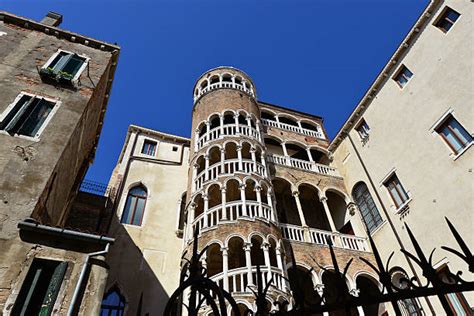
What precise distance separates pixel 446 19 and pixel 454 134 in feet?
19.5

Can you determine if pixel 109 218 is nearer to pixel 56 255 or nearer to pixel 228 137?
pixel 228 137

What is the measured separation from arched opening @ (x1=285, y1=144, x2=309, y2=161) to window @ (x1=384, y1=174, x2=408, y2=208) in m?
6.89

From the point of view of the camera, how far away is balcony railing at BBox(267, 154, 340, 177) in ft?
61.1

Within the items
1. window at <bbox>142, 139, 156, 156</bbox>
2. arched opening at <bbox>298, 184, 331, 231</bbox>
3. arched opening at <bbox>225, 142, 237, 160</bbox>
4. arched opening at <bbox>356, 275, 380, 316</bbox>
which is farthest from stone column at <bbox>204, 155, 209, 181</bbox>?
arched opening at <bbox>356, 275, 380, 316</bbox>

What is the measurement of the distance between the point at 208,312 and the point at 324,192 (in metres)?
10.2

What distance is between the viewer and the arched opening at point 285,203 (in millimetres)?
17875

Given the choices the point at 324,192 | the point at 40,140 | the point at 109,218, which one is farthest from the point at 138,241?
the point at 324,192

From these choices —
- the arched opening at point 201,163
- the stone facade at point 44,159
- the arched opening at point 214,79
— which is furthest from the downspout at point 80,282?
the arched opening at point 214,79

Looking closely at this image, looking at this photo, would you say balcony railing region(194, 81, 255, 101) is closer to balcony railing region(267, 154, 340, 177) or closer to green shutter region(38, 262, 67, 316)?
balcony railing region(267, 154, 340, 177)

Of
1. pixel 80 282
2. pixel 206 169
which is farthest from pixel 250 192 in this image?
pixel 80 282

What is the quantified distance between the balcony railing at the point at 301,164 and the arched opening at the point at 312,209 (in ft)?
4.30

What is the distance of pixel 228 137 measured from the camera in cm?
1664

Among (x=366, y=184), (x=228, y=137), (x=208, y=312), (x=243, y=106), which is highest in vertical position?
(x=243, y=106)

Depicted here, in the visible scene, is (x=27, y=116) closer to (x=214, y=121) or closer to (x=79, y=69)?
(x=79, y=69)
